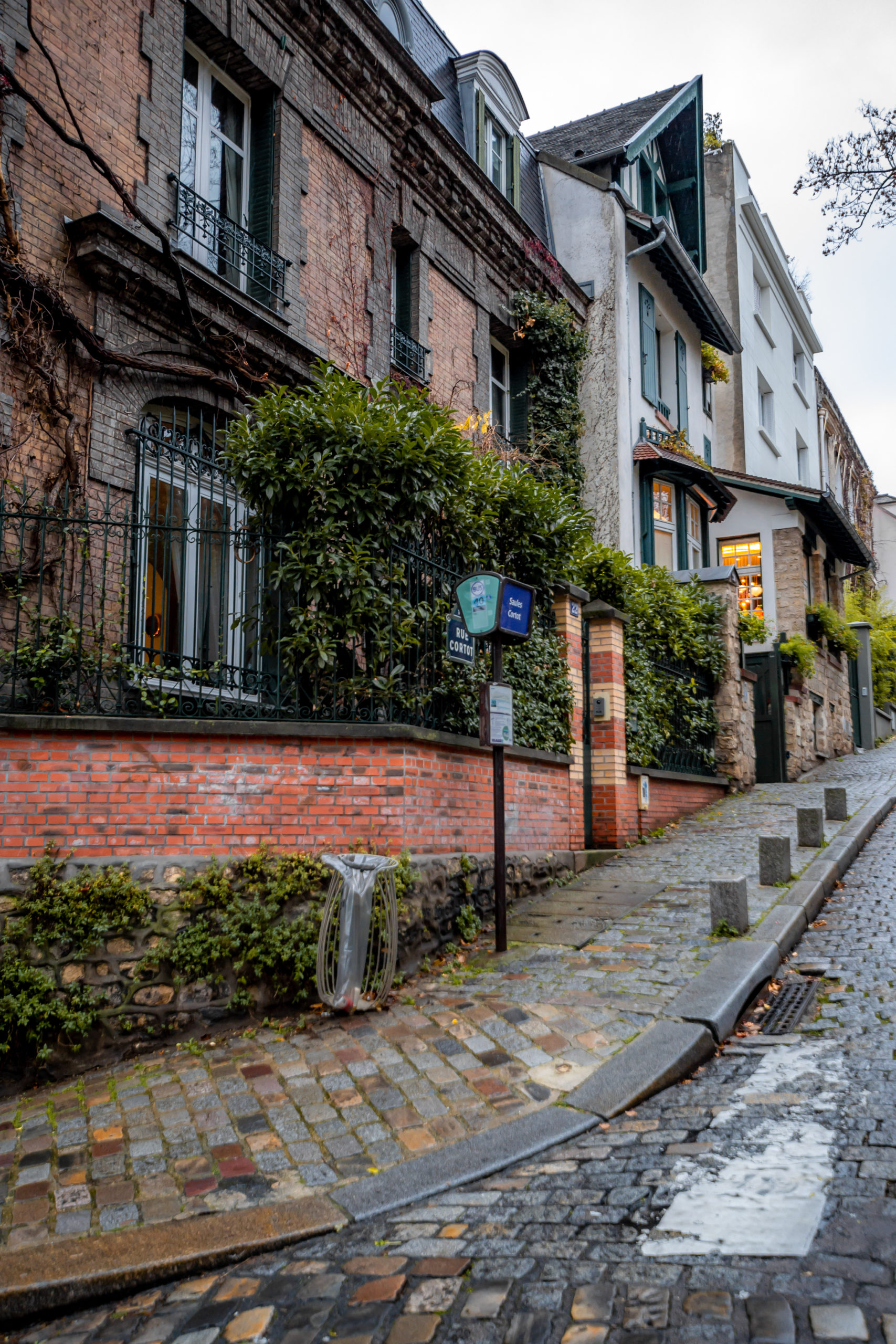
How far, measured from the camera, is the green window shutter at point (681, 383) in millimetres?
21266

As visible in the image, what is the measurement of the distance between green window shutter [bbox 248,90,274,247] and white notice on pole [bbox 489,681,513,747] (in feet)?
19.9

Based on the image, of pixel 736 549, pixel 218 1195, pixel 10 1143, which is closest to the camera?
pixel 218 1195

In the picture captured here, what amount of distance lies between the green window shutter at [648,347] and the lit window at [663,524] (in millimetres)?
1705

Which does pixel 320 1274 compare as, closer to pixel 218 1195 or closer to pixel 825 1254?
pixel 218 1195

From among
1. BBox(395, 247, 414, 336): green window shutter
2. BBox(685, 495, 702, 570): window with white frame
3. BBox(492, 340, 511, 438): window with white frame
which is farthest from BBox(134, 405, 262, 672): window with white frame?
BBox(685, 495, 702, 570): window with white frame

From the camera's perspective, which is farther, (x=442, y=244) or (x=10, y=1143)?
(x=442, y=244)

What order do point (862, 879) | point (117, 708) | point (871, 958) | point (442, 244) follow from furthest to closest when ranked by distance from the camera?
point (442, 244)
point (862, 879)
point (871, 958)
point (117, 708)

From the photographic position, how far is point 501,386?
1633cm

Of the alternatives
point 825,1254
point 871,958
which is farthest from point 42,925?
point 871,958

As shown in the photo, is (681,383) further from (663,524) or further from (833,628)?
(833,628)

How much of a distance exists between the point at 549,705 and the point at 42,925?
521 cm

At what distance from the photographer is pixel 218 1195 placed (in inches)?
157

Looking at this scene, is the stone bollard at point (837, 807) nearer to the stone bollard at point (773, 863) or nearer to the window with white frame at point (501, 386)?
the stone bollard at point (773, 863)

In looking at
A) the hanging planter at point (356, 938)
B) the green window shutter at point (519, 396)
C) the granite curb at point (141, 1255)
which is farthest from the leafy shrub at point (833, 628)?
the granite curb at point (141, 1255)
